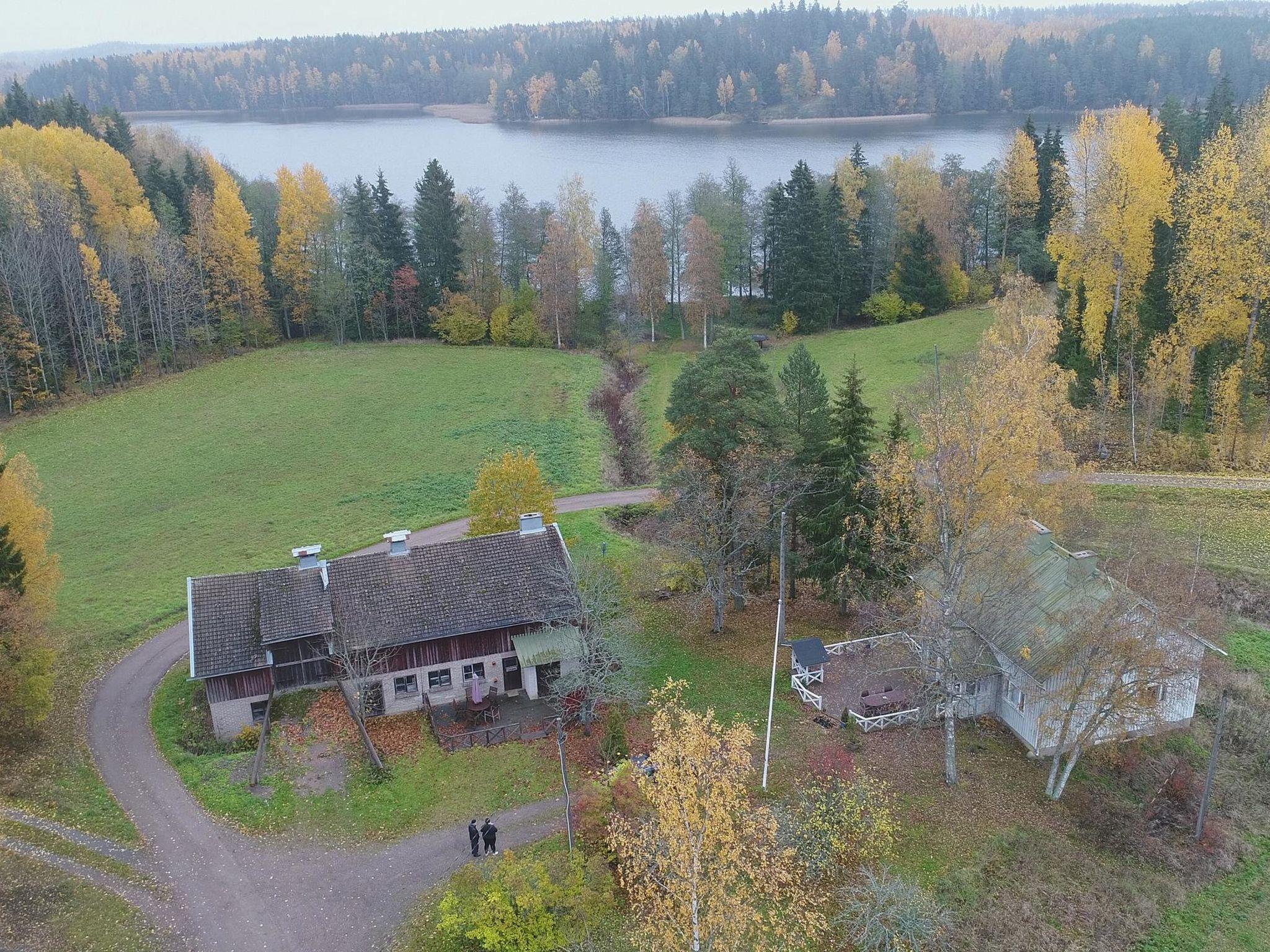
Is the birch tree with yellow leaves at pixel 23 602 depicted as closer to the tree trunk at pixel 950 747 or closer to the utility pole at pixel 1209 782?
the tree trunk at pixel 950 747

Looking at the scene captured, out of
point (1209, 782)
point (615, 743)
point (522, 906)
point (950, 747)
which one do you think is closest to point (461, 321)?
point (615, 743)

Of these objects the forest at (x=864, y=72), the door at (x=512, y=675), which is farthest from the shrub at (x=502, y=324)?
the forest at (x=864, y=72)

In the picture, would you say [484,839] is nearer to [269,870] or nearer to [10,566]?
[269,870]

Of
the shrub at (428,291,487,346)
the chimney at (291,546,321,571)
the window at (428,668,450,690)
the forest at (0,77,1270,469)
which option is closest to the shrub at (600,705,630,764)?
the window at (428,668,450,690)

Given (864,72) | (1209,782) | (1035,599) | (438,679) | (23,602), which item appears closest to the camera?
(1209,782)

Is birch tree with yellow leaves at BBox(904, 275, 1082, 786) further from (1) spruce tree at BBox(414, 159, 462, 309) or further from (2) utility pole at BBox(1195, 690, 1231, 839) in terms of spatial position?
(1) spruce tree at BBox(414, 159, 462, 309)

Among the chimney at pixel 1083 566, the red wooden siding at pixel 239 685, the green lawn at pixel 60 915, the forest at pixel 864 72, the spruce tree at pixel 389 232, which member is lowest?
the green lawn at pixel 60 915
